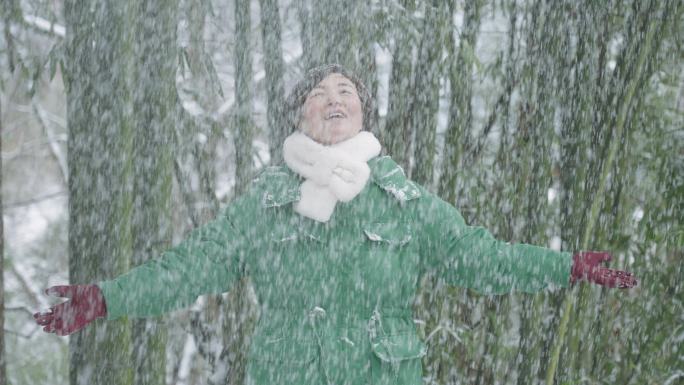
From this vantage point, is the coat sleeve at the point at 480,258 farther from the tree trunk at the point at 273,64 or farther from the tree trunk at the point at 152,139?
the tree trunk at the point at 273,64

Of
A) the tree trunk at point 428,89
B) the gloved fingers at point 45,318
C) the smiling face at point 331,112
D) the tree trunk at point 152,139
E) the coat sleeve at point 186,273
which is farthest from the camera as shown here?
the tree trunk at point 428,89

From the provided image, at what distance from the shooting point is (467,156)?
113 inches

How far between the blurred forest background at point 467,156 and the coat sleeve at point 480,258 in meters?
0.51

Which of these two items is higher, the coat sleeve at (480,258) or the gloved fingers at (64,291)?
the coat sleeve at (480,258)

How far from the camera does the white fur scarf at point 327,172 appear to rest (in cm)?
179

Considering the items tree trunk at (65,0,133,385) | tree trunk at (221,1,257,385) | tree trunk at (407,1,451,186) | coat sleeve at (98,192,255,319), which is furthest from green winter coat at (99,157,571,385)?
tree trunk at (221,1,257,385)

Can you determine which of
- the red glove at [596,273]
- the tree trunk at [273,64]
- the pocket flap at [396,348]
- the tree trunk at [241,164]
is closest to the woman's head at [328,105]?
the pocket flap at [396,348]

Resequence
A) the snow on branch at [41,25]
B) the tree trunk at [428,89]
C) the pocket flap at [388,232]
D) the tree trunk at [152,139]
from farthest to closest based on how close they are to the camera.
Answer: the snow on branch at [41,25]
the tree trunk at [428,89]
the tree trunk at [152,139]
the pocket flap at [388,232]

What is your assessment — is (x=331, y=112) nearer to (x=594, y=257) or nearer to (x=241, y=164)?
(x=594, y=257)

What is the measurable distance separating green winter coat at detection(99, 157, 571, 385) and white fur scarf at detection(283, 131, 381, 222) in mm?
34

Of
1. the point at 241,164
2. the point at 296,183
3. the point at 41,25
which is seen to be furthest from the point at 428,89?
the point at 41,25

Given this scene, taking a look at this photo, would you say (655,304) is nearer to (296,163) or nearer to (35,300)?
(296,163)

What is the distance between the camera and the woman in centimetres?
172

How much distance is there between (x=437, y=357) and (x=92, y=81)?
1383 mm
